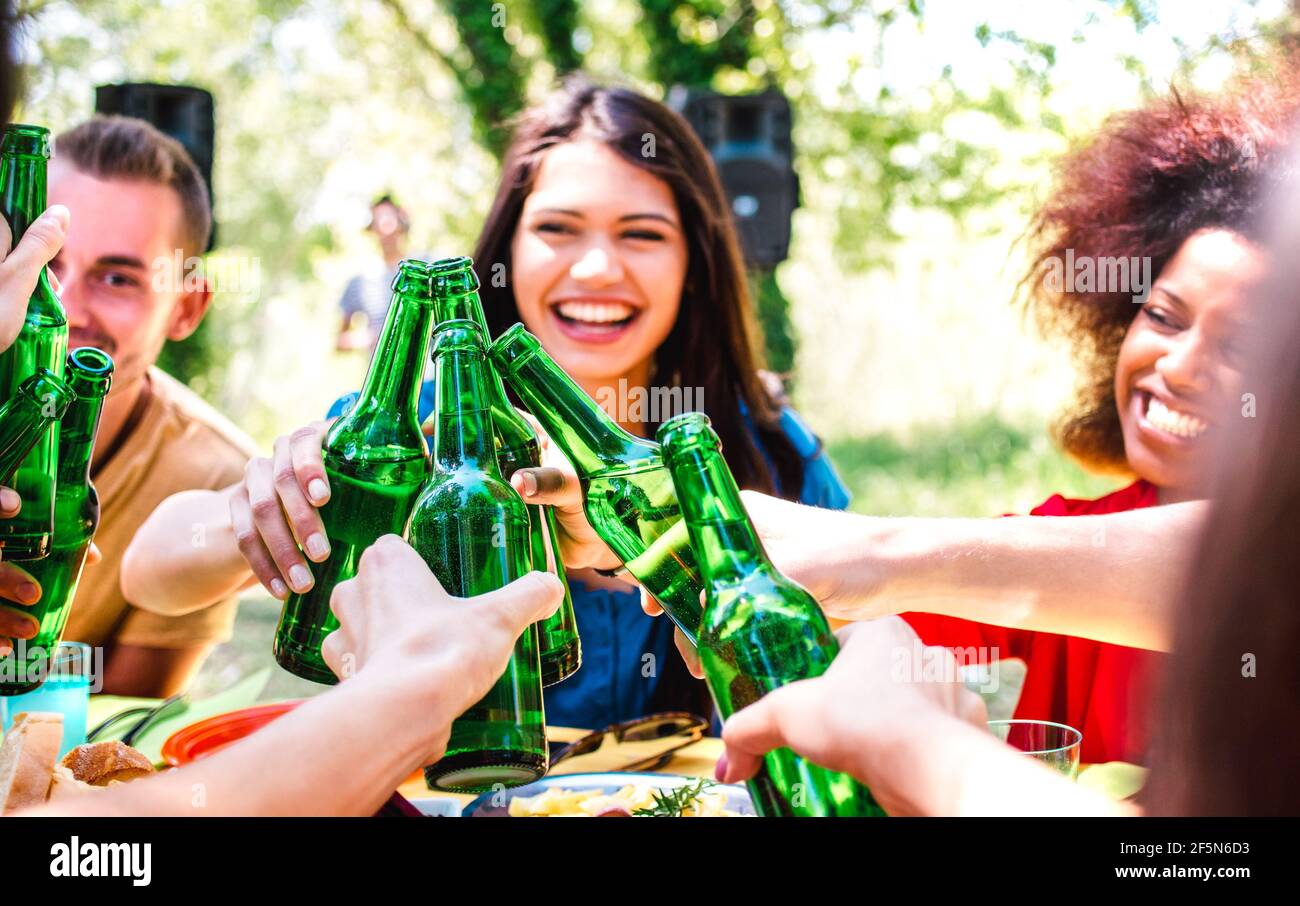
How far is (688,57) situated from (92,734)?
17.9 ft

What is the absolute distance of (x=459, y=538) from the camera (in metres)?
0.65

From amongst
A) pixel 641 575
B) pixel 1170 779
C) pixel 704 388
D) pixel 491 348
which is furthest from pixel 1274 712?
pixel 704 388

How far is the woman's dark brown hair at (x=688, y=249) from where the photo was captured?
171 centimetres

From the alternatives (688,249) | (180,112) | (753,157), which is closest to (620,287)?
(688,249)

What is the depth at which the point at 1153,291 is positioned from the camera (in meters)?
1.47

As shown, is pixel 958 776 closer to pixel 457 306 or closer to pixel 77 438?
pixel 457 306

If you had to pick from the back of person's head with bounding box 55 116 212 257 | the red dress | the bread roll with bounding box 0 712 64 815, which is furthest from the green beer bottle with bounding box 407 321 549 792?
the back of person's head with bounding box 55 116 212 257

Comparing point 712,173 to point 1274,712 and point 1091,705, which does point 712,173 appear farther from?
Result: point 1274,712

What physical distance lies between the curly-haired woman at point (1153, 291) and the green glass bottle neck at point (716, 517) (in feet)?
2.74

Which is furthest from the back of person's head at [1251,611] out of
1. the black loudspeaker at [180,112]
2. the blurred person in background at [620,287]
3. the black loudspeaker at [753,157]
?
the black loudspeaker at [753,157]

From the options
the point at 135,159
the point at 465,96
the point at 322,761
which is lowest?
the point at 322,761

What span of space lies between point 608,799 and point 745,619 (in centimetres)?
37

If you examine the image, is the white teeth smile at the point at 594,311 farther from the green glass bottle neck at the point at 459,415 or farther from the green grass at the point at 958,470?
the green grass at the point at 958,470

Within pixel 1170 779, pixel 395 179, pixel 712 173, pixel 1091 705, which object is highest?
pixel 395 179
